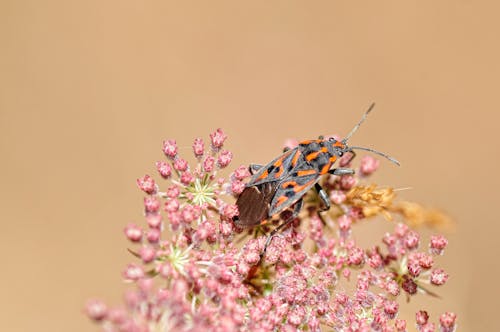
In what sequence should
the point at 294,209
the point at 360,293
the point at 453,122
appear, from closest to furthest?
the point at 360,293
the point at 294,209
the point at 453,122

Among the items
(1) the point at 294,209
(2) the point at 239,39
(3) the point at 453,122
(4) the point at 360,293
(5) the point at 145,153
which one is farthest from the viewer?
(2) the point at 239,39

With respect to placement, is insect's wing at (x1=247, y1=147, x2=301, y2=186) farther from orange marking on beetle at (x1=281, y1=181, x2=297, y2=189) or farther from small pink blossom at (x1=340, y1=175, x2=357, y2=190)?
small pink blossom at (x1=340, y1=175, x2=357, y2=190)

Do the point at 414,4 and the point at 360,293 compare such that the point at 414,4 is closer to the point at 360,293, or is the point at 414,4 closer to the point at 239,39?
the point at 239,39

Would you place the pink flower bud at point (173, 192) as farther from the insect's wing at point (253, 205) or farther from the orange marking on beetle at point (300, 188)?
the orange marking on beetle at point (300, 188)

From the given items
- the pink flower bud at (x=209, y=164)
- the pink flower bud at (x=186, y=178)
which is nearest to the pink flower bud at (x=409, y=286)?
the pink flower bud at (x=209, y=164)

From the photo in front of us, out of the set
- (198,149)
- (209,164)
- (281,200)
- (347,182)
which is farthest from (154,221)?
(347,182)

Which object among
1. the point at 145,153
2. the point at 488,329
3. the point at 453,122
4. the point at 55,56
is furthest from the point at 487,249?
the point at 55,56

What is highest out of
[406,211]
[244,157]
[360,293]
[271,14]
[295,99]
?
[271,14]

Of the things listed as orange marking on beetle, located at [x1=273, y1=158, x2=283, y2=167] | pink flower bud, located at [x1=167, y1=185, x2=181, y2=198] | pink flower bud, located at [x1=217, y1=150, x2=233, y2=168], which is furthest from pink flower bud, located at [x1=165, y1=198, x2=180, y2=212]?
orange marking on beetle, located at [x1=273, y1=158, x2=283, y2=167]
